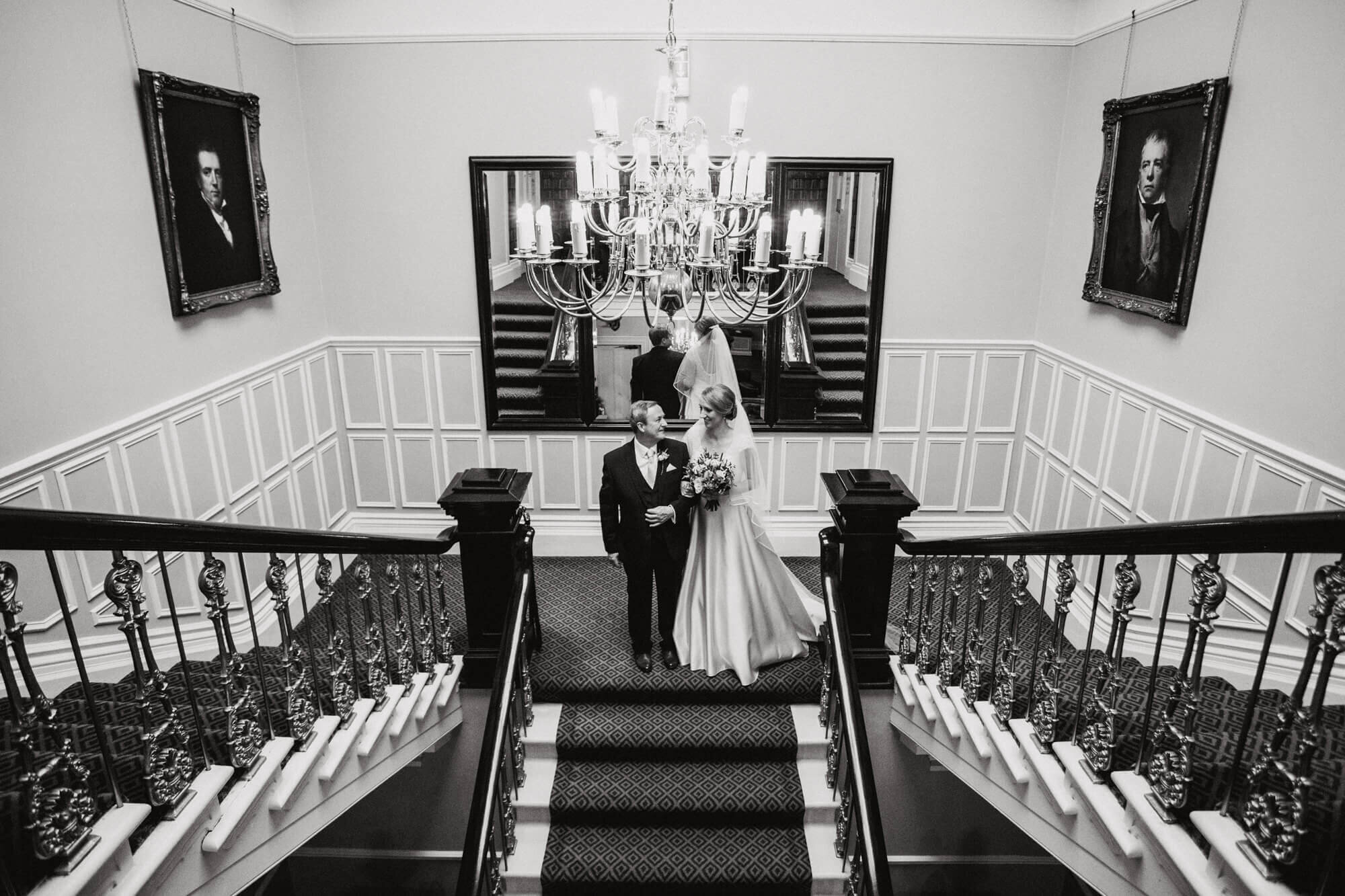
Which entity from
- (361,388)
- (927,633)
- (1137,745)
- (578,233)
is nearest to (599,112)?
(578,233)

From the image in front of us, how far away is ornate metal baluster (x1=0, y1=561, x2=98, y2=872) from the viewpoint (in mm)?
1753

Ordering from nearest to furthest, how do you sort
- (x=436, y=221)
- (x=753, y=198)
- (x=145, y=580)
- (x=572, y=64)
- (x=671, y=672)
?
(x=753, y=198)
(x=145, y=580)
(x=671, y=672)
(x=572, y=64)
(x=436, y=221)

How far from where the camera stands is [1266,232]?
3.52 meters

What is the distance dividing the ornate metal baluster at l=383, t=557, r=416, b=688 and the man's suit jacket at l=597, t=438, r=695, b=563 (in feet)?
3.60

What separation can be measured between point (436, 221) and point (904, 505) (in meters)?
3.99

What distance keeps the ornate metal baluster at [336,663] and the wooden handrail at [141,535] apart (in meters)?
0.12

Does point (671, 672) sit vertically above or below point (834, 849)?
above

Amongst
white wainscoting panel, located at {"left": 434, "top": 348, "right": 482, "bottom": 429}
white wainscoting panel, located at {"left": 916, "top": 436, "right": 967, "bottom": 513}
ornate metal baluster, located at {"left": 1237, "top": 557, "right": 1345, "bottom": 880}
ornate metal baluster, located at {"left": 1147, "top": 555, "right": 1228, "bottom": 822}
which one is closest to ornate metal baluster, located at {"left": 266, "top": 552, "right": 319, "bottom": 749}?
ornate metal baluster, located at {"left": 1147, "top": 555, "right": 1228, "bottom": 822}

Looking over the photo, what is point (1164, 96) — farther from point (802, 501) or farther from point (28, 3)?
point (28, 3)

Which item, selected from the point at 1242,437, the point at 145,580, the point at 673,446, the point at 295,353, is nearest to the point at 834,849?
the point at 673,446

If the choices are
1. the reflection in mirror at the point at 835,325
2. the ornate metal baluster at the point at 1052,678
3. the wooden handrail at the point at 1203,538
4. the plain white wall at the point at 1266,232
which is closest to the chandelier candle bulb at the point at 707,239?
the wooden handrail at the point at 1203,538

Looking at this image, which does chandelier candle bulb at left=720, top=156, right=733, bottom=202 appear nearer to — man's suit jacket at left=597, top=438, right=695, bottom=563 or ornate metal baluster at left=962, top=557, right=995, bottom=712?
man's suit jacket at left=597, top=438, right=695, bottom=563

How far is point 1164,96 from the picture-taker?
412 cm

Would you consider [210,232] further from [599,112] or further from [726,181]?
[726,181]
